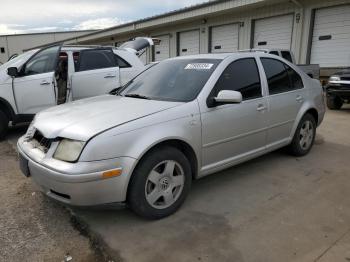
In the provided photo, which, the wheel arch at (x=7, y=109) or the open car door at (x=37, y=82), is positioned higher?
the open car door at (x=37, y=82)

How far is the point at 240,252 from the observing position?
2.56m

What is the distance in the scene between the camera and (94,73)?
275 inches

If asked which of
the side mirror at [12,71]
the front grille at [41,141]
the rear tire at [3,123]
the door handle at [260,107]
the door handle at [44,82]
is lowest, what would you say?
the rear tire at [3,123]

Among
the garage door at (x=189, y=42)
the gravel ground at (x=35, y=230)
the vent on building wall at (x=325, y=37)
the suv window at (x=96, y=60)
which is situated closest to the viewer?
the gravel ground at (x=35, y=230)

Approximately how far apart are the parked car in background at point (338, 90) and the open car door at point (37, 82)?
23.8 feet

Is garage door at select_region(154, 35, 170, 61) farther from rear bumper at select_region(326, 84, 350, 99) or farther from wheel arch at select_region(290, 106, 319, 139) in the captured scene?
wheel arch at select_region(290, 106, 319, 139)

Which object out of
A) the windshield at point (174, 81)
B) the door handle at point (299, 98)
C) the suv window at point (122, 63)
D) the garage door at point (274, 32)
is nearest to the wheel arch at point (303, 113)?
the door handle at point (299, 98)

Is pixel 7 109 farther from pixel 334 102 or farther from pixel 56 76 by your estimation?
pixel 334 102

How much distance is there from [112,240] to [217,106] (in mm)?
1700

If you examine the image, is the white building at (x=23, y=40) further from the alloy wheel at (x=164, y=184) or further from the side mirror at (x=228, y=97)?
the alloy wheel at (x=164, y=184)

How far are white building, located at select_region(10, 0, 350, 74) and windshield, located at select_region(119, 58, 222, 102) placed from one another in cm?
995

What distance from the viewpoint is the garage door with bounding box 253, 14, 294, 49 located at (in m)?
13.3

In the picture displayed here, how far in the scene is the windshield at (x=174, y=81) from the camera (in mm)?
3453

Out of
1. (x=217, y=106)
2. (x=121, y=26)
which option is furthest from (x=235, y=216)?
(x=121, y=26)
